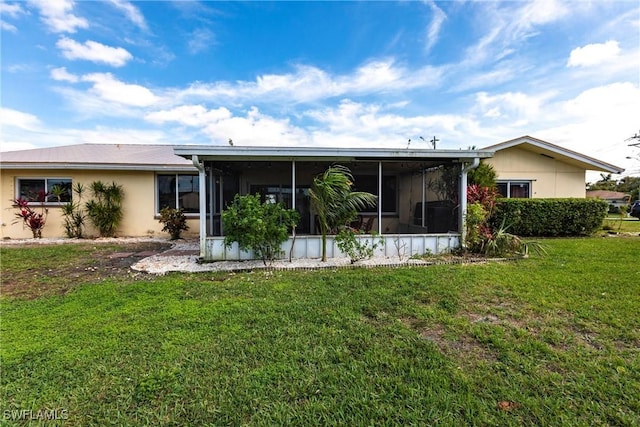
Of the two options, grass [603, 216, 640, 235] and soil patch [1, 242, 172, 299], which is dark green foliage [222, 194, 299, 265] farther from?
grass [603, 216, 640, 235]

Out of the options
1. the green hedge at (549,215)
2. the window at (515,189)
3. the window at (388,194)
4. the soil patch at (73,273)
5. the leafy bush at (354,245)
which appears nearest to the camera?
the soil patch at (73,273)

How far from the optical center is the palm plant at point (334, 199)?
20.6 ft

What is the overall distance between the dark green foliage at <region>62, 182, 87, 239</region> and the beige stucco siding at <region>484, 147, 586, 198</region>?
49.0 feet

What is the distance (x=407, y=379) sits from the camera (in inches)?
95.0

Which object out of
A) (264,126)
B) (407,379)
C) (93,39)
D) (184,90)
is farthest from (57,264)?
(264,126)

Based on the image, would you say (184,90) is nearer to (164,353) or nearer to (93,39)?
(93,39)

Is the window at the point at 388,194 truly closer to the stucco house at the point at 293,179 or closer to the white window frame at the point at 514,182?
the stucco house at the point at 293,179

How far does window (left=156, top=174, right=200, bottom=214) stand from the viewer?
10.9 m

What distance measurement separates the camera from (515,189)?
1204cm

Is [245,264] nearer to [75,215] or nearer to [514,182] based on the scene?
[75,215]

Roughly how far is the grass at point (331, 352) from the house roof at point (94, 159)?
661 centimetres

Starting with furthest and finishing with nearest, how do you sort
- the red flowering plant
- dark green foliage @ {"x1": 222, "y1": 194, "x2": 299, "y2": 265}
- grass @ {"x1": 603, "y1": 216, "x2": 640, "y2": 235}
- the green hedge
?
1. grass @ {"x1": 603, "y1": 216, "x2": 640, "y2": 235}
2. the red flowering plant
3. the green hedge
4. dark green foliage @ {"x1": 222, "y1": 194, "x2": 299, "y2": 265}

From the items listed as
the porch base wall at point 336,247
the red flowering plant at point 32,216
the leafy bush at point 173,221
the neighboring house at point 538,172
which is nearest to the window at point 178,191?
the leafy bush at point 173,221

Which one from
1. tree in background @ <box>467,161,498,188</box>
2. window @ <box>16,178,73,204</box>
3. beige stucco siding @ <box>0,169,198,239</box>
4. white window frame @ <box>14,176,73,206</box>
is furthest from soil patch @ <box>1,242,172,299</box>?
tree in background @ <box>467,161,498,188</box>
